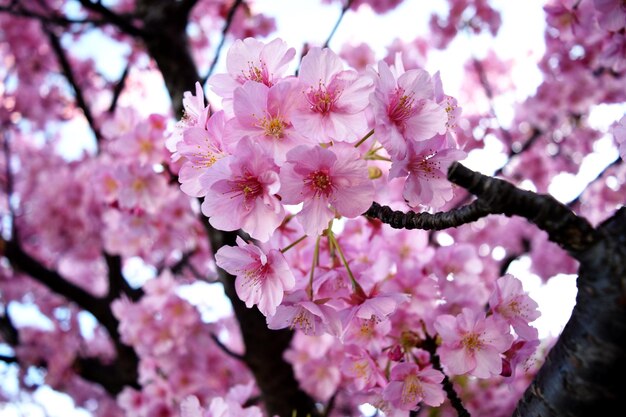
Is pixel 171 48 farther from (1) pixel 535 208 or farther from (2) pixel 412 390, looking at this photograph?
(1) pixel 535 208

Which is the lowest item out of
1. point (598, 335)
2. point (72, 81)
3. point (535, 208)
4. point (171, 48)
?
point (598, 335)

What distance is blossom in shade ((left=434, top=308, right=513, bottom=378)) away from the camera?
135 cm

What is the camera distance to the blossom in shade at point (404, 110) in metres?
1.13

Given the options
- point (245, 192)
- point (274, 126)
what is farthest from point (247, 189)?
point (274, 126)

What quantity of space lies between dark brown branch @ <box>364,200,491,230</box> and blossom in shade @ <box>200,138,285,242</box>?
0.21 m

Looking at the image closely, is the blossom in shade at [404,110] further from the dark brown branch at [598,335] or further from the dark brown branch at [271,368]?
the dark brown branch at [271,368]

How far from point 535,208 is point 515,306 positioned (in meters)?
0.59

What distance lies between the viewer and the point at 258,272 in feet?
4.07

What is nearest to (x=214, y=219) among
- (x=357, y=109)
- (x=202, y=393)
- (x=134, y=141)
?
(x=357, y=109)

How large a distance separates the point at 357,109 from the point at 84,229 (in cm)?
440

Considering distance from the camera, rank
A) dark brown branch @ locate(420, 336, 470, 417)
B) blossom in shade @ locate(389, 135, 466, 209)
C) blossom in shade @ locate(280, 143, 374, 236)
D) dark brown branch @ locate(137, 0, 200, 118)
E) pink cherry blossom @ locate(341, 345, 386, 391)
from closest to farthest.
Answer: blossom in shade @ locate(280, 143, 374, 236), blossom in shade @ locate(389, 135, 466, 209), dark brown branch @ locate(420, 336, 470, 417), pink cherry blossom @ locate(341, 345, 386, 391), dark brown branch @ locate(137, 0, 200, 118)

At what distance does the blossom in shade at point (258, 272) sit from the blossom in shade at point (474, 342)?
480 mm

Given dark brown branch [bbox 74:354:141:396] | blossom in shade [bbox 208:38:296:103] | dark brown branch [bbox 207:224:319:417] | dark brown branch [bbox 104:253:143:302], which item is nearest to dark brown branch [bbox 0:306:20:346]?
dark brown branch [bbox 74:354:141:396]

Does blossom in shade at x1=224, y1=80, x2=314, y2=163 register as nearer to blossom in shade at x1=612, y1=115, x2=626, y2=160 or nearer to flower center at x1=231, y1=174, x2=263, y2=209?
flower center at x1=231, y1=174, x2=263, y2=209
